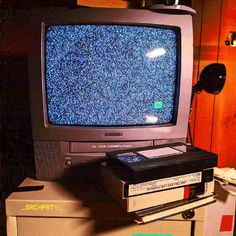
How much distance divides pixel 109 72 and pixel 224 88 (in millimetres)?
945

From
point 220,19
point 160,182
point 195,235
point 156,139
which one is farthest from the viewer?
point 220,19

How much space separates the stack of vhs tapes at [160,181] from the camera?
0.71 meters

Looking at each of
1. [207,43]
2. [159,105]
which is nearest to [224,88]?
[207,43]

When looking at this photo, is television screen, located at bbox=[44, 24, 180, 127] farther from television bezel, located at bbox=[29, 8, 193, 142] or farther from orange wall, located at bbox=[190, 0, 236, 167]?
orange wall, located at bbox=[190, 0, 236, 167]

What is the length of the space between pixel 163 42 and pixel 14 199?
0.67m

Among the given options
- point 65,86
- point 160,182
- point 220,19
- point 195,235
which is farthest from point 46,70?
point 220,19

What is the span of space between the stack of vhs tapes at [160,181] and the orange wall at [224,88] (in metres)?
0.86

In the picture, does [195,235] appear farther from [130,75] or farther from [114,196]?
[130,75]

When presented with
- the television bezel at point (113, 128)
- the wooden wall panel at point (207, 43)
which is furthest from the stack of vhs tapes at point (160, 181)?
the wooden wall panel at point (207, 43)

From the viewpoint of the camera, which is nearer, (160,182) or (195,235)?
(160,182)

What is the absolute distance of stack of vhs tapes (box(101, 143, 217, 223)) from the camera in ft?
2.34

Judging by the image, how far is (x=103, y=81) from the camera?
925mm

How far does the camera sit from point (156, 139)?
95cm

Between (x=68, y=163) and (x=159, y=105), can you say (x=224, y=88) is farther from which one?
(x=68, y=163)
